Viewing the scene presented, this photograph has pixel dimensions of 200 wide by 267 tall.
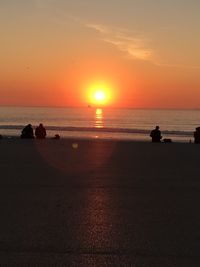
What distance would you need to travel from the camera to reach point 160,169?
15422mm

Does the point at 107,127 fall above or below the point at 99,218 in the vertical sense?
above

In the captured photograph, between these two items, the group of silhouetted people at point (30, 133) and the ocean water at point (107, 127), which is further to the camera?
the ocean water at point (107, 127)

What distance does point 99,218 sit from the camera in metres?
7.84

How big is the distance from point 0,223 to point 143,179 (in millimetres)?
5803

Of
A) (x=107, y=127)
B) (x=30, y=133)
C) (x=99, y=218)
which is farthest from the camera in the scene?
(x=107, y=127)

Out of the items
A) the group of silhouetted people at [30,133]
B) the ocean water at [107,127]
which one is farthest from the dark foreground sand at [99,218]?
the ocean water at [107,127]

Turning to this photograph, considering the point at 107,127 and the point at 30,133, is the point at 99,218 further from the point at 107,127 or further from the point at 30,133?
the point at 107,127

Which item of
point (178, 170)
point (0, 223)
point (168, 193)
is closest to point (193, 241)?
point (0, 223)

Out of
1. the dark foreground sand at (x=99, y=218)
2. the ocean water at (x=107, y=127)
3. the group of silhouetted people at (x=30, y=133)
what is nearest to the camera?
the dark foreground sand at (x=99, y=218)

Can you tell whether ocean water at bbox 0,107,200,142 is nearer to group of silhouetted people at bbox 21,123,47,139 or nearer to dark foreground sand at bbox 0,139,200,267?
group of silhouetted people at bbox 21,123,47,139

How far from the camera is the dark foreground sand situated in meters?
5.88

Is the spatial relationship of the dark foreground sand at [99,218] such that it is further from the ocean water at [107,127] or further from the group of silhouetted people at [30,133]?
the ocean water at [107,127]

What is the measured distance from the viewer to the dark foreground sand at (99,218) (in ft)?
19.3

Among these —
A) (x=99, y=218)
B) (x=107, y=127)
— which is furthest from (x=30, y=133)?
(x=107, y=127)
